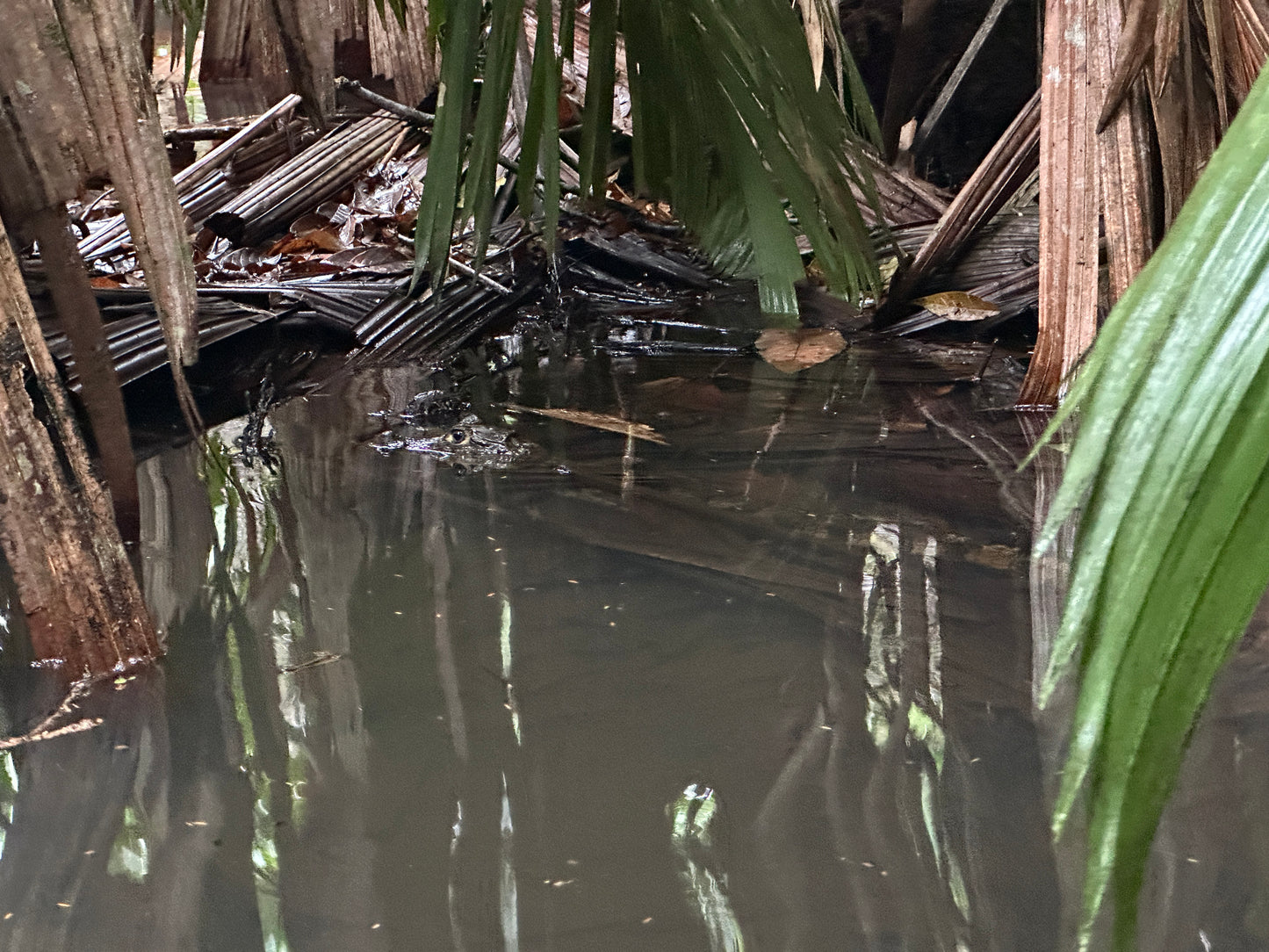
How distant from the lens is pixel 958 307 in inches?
87.7

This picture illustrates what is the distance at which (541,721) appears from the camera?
945mm

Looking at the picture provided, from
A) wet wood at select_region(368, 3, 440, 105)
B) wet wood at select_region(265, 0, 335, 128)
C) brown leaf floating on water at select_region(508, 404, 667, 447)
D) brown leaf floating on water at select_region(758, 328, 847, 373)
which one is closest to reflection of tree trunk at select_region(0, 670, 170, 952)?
wet wood at select_region(265, 0, 335, 128)

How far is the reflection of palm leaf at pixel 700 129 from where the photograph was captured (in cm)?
98

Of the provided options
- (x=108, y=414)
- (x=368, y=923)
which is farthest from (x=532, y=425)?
(x=368, y=923)

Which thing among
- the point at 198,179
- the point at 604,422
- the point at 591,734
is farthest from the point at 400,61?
the point at 591,734

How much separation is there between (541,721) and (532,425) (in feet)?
2.78

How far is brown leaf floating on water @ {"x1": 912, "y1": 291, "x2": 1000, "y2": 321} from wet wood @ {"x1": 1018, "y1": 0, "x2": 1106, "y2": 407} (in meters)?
0.82

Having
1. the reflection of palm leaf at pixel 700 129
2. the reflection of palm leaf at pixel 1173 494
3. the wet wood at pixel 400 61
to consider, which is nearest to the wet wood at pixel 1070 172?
the reflection of palm leaf at pixel 700 129

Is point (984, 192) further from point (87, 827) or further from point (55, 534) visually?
point (87, 827)

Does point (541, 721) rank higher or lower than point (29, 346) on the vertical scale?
lower

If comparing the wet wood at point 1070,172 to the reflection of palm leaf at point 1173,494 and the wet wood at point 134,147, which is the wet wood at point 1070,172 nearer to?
the wet wood at point 134,147

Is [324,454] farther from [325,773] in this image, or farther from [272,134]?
[272,134]

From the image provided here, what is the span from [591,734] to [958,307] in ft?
5.23

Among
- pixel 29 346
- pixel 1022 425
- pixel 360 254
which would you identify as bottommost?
pixel 1022 425
